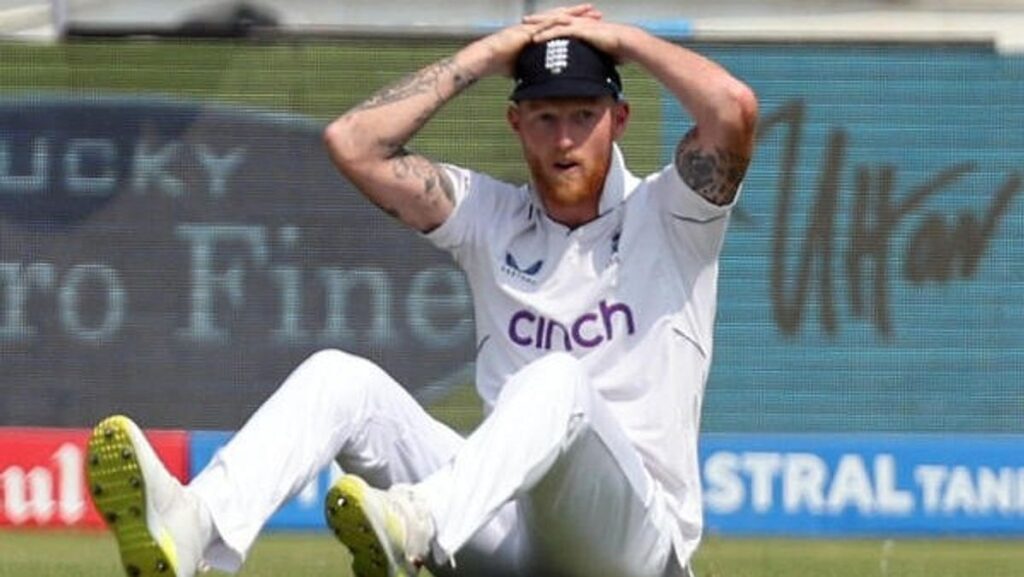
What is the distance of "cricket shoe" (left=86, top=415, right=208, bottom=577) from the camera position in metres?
5.58

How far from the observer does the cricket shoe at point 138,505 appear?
5.58 metres

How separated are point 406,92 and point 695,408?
113cm

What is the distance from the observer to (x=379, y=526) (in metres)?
5.59

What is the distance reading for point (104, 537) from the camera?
483 inches

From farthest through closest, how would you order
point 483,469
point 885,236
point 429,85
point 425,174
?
point 885,236, point 429,85, point 425,174, point 483,469

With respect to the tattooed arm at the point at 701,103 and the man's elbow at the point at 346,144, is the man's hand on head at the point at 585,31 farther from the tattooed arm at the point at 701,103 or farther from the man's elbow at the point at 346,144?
the man's elbow at the point at 346,144

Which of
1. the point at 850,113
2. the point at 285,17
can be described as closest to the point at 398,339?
the point at 850,113

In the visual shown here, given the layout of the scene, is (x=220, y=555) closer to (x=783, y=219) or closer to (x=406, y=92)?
(x=406, y=92)

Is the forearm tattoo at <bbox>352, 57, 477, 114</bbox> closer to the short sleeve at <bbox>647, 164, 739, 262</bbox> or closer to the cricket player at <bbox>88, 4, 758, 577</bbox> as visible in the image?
the cricket player at <bbox>88, 4, 758, 577</bbox>

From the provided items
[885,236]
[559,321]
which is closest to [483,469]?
[559,321]

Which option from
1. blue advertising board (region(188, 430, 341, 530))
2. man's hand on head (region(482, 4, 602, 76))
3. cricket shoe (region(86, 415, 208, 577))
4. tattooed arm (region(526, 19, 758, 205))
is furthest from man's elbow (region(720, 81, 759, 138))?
blue advertising board (region(188, 430, 341, 530))

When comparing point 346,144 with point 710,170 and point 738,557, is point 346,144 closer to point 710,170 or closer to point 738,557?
point 710,170

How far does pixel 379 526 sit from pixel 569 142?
142 cm

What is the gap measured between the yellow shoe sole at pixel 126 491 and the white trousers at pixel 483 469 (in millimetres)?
186
